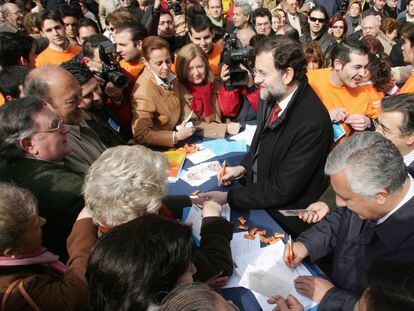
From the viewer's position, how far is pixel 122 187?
Answer: 1640 mm

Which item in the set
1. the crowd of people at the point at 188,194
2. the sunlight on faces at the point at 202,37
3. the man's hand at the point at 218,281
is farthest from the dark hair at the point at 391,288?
the sunlight on faces at the point at 202,37

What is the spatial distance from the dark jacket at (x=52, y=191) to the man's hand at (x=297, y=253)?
1.17m

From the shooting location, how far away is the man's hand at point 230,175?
9.09 ft

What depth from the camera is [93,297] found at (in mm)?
1208

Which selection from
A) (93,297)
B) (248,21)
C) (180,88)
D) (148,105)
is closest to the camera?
(93,297)

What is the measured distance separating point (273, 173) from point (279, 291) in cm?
103

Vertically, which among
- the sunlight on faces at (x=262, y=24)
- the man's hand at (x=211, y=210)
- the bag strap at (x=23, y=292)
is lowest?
the man's hand at (x=211, y=210)

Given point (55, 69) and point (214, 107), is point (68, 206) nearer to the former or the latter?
point (55, 69)

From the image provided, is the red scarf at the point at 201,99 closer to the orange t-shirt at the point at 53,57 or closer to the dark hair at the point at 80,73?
the dark hair at the point at 80,73

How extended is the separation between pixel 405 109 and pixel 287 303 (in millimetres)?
1670

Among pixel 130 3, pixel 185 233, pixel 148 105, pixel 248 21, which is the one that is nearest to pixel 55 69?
pixel 148 105

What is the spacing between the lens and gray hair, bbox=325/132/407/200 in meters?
1.64

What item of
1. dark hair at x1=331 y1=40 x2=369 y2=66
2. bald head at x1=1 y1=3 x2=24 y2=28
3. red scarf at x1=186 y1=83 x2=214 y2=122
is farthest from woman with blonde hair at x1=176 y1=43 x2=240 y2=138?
bald head at x1=1 y1=3 x2=24 y2=28

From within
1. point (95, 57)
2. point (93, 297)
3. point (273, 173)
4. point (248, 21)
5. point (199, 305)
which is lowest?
point (273, 173)
